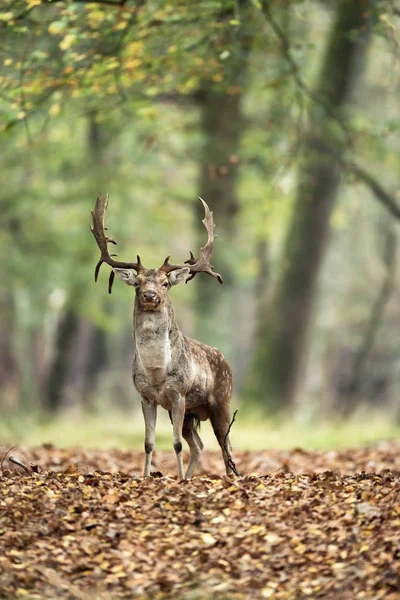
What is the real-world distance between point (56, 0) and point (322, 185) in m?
9.46

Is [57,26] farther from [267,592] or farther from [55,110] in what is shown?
[267,592]

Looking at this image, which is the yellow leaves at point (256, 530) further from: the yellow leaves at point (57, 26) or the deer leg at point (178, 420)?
the yellow leaves at point (57, 26)

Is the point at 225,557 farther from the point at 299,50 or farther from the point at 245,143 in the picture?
the point at 245,143

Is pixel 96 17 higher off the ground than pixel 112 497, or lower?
higher

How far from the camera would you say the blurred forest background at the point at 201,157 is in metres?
12.5

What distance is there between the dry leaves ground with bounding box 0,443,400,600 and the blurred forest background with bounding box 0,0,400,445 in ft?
16.6

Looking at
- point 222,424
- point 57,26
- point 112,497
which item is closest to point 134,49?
point 57,26

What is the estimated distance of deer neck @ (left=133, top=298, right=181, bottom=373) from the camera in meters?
8.89

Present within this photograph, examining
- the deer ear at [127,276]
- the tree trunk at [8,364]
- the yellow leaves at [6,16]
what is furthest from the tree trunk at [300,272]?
the tree trunk at [8,364]

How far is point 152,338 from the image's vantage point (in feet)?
29.2

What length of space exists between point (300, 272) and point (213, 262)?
172 centimetres

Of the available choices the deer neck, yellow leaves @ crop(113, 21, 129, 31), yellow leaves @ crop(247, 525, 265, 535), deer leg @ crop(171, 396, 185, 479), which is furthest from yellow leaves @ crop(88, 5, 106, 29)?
yellow leaves @ crop(247, 525, 265, 535)

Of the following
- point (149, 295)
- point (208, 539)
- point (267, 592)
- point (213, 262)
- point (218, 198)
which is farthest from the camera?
point (218, 198)

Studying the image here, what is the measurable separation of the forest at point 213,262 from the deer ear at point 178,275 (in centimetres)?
170
